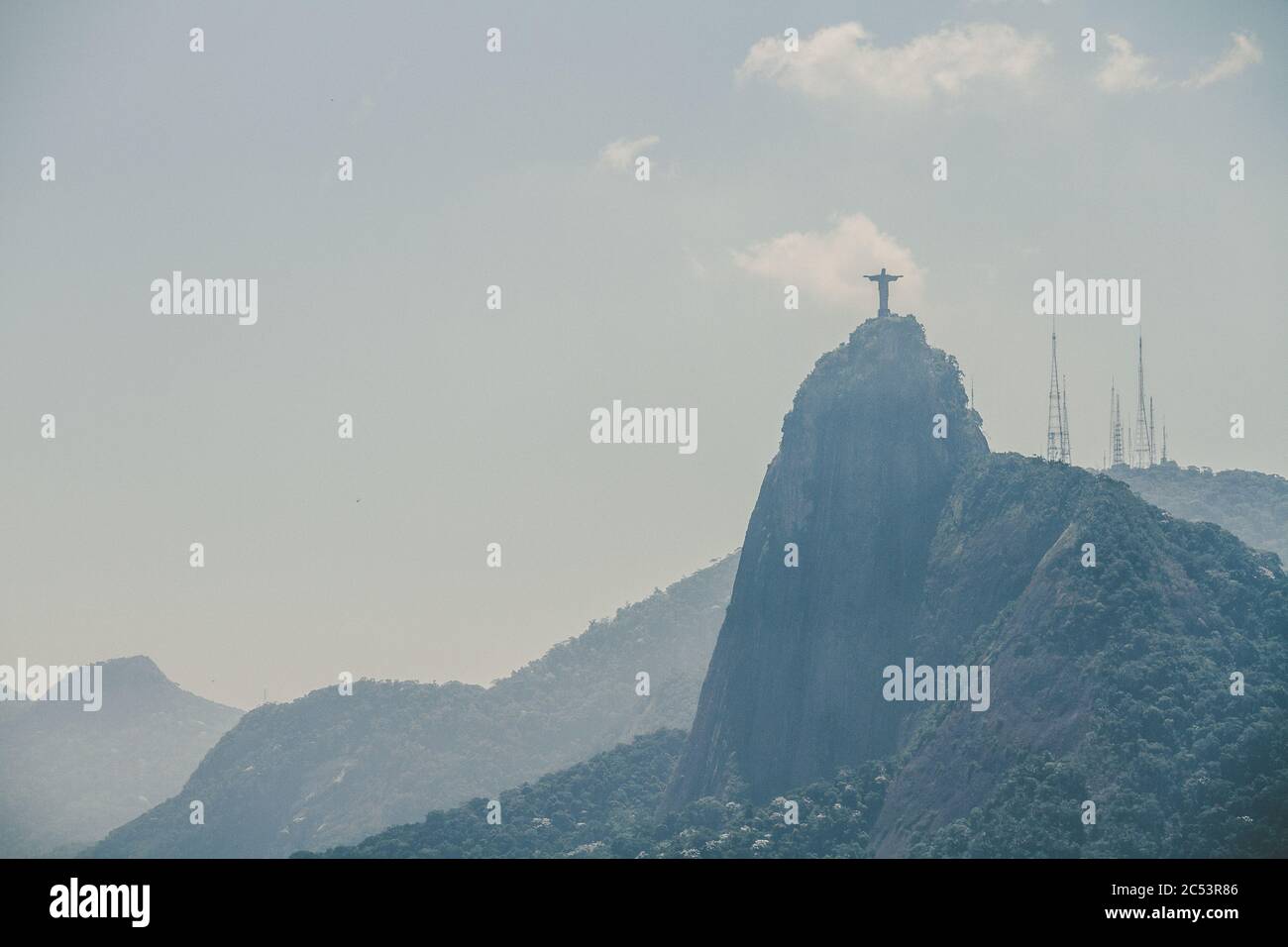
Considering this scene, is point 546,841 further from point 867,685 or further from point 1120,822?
point 1120,822

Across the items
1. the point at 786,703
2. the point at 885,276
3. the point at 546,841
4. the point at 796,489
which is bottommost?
the point at 546,841

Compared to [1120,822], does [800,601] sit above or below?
above
